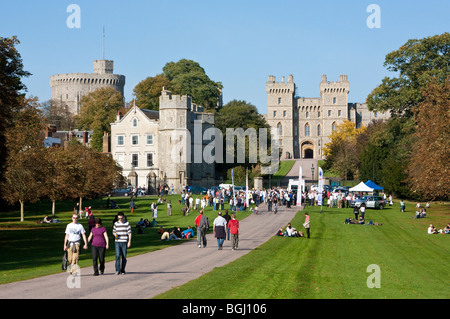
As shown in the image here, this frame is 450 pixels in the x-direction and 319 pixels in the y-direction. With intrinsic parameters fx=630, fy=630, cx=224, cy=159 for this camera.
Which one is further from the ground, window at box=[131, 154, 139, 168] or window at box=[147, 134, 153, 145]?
window at box=[147, 134, 153, 145]

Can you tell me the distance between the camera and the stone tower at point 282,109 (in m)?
159

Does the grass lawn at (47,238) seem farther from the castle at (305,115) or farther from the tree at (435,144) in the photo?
the castle at (305,115)

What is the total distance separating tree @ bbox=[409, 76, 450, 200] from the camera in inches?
1806

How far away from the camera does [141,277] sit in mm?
18625

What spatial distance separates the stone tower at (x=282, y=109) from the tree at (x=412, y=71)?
89546 mm

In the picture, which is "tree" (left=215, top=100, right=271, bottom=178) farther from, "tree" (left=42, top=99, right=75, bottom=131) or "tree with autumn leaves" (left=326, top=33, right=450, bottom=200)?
"tree" (left=42, top=99, right=75, bottom=131)

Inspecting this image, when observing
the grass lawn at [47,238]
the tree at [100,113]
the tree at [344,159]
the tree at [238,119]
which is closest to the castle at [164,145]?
the tree at [238,119]

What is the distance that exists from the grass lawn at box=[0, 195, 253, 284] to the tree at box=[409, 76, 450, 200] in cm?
1447

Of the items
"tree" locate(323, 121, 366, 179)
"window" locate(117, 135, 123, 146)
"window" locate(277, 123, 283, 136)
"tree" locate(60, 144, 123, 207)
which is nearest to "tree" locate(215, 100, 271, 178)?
"tree" locate(323, 121, 366, 179)

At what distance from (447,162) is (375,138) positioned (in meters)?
29.5

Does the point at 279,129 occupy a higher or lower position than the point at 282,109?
lower

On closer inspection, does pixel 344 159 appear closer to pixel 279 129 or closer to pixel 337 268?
pixel 279 129

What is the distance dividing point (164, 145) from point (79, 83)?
90022 millimetres

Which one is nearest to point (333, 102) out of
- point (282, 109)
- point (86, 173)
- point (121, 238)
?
point (282, 109)
